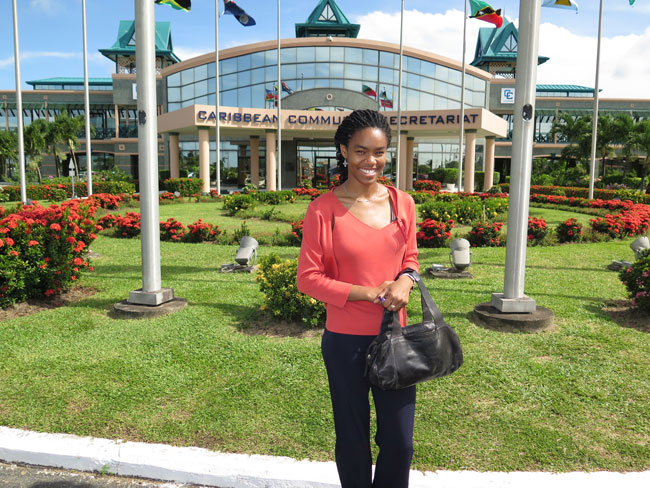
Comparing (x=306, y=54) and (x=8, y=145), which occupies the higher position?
(x=306, y=54)

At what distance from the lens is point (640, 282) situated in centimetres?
548

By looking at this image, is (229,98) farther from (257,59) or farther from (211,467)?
(211,467)

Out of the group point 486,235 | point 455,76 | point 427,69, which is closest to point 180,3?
point 486,235

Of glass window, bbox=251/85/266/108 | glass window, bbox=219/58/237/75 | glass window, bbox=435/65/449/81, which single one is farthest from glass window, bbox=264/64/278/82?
glass window, bbox=435/65/449/81

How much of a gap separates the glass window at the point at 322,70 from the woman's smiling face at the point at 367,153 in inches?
1499

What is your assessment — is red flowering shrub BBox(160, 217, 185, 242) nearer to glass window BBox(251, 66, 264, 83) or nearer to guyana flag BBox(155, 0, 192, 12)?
guyana flag BBox(155, 0, 192, 12)

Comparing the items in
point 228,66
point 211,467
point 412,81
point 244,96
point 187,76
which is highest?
point 228,66

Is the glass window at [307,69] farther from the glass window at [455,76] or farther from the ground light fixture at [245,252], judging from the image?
the ground light fixture at [245,252]

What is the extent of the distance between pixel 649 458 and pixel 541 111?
56.5 m

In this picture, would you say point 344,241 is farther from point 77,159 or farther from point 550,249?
point 77,159

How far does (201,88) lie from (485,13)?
27.7 metres

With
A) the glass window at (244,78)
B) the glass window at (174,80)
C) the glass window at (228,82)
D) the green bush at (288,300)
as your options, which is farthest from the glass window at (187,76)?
the green bush at (288,300)

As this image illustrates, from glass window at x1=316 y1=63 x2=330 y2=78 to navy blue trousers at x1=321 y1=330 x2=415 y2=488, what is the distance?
38.4 m

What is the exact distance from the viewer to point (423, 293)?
215 centimetres
